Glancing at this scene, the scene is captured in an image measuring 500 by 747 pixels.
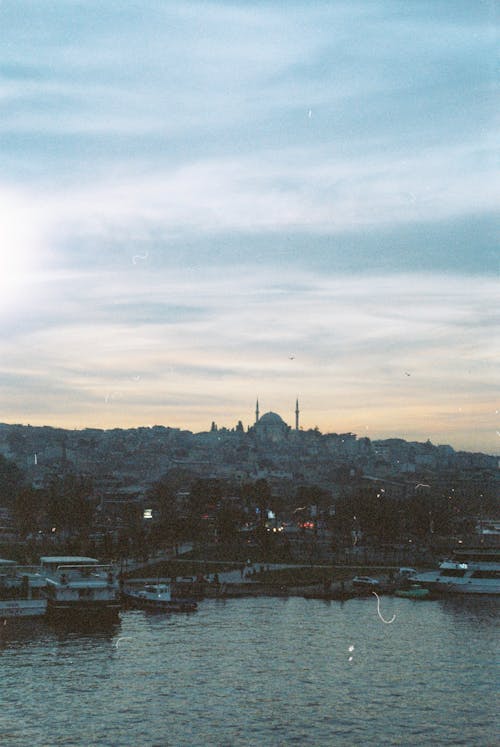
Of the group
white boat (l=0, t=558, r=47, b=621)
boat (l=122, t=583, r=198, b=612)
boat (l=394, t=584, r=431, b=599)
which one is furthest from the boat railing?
boat (l=394, t=584, r=431, b=599)

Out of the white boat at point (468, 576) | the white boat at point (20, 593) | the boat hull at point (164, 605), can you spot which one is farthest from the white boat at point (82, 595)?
the white boat at point (468, 576)

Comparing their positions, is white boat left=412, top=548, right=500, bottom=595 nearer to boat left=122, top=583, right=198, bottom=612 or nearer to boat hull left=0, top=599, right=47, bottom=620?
boat left=122, top=583, right=198, bottom=612

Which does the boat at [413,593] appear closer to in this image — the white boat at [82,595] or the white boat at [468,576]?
the white boat at [468,576]

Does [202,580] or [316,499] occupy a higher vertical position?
[316,499]

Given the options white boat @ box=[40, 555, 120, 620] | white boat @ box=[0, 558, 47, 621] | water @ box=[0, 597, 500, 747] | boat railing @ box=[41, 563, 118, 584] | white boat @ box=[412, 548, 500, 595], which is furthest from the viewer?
white boat @ box=[412, 548, 500, 595]

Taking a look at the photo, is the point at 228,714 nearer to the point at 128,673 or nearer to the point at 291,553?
the point at 128,673

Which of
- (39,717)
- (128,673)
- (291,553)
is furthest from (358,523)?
(39,717)
